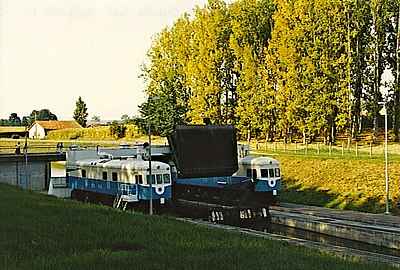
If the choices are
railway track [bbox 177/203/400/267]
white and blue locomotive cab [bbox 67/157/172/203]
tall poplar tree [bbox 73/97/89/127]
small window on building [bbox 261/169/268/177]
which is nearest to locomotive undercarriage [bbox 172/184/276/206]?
small window on building [bbox 261/169/268/177]

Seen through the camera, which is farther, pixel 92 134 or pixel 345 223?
pixel 92 134

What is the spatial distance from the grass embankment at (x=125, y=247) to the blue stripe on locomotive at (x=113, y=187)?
17006 millimetres

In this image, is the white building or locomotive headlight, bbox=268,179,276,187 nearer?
locomotive headlight, bbox=268,179,276,187

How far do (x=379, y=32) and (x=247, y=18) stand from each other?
14.2 metres

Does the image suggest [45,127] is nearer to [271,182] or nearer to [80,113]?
[80,113]

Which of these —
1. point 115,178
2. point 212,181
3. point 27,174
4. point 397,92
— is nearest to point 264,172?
point 212,181

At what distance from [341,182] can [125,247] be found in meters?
29.6

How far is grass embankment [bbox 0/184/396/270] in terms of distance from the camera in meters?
12.5

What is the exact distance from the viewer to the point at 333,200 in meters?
40.1

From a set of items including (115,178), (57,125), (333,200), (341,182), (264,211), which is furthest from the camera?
(57,125)

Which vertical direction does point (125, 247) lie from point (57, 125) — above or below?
below

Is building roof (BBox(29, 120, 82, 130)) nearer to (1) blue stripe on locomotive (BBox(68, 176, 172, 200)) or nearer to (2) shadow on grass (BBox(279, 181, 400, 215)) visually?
(1) blue stripe on locomotive (BBox(68, 176, 172, 200))

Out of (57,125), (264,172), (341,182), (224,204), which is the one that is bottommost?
(224,204)

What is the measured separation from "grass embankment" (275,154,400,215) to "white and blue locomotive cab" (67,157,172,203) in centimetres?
1112
